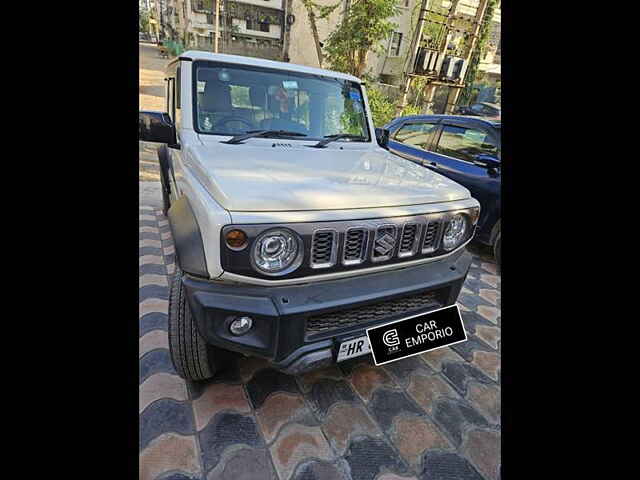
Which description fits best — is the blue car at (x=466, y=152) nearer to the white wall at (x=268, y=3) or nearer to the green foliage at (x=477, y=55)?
the green foliage at (x=477, y=55)

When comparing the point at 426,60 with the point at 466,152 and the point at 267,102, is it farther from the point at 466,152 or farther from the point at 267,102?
the point at 267,102

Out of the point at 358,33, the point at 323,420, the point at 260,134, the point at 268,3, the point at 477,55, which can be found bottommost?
the point at 323,420

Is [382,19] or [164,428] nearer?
[164,428]

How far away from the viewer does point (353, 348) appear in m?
1.69

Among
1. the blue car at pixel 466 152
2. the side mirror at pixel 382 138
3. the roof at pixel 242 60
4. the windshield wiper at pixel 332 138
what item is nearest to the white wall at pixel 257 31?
the blue car at pixel 466 152

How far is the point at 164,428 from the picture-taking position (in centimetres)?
172

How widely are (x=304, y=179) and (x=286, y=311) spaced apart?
0.69 meters

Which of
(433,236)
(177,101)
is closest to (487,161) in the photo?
(433,236)

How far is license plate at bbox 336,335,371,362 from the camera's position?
5.40 ft

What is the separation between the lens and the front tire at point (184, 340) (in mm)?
1715
